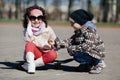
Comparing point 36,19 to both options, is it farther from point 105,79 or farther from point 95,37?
point 105,79

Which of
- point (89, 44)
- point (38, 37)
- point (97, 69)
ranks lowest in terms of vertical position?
point (97, 69)

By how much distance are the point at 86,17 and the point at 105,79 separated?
1.24 meters

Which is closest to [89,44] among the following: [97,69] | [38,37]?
[97,69]

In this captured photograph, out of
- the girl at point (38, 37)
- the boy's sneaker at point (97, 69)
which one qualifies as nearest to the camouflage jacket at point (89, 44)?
the boy's sneaker at point (97, 69)

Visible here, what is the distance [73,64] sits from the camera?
26.2ft

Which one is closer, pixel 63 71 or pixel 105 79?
pixel 105 79

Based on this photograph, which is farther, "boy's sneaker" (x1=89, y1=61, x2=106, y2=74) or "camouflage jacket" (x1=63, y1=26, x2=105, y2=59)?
"boy's sneaker" (x1=89, y1=61, x2=106, y2=74)

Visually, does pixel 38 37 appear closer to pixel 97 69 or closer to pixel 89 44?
pixel 89 44

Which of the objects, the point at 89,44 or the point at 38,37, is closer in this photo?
the point at 89,44

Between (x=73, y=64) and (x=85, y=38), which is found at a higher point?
(x=85, y=38)

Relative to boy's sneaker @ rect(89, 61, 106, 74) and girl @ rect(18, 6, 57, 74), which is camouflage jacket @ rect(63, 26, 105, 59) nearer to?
boy's sneaker @ rect(89, 61, 106, 74)

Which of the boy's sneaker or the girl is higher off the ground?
the girl

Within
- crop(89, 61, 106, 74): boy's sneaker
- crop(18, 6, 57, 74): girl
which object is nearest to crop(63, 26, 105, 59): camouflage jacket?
Answer: crop(89, 61, 106, 74): boy's sneaker

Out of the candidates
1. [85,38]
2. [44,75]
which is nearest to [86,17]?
[85,38]
